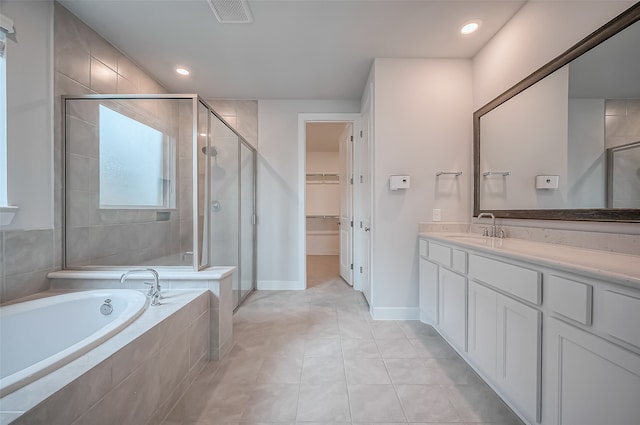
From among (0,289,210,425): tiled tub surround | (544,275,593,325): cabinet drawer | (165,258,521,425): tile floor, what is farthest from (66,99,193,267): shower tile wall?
(544,275,593,325): cabinet drawer

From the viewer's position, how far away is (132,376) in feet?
3.35

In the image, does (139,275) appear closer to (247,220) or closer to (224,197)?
(224,197)

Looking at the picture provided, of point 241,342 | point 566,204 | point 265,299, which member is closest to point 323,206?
point 265,299

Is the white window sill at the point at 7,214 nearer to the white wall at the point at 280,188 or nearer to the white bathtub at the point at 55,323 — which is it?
the white bathtub at the point at 55,323

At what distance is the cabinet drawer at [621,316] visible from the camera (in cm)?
73

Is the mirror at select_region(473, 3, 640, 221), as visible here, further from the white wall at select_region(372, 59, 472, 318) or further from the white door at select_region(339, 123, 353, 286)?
the white door at select_region(339, 123, 353, 286)

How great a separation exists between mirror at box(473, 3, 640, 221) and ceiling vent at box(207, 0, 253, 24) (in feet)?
6.84

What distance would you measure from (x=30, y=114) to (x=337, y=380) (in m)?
2.60

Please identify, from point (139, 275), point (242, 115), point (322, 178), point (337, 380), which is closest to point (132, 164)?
point (139, 275)

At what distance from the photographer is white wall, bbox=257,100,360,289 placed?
326cm

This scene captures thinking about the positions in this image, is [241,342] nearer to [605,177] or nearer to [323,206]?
[605,177]

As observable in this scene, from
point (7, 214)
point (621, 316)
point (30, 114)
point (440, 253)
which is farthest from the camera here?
point (440, 253)

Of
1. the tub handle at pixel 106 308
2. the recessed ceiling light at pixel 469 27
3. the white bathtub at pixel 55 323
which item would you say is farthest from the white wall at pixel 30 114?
the recessed ceiling light at pixel 469 27

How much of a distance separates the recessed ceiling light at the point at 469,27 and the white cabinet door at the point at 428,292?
1.93m
